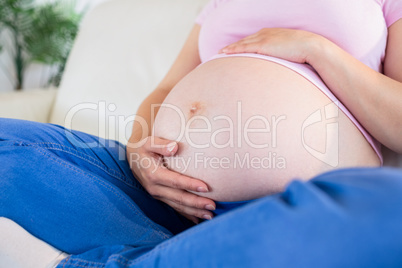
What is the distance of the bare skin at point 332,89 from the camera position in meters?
0.69

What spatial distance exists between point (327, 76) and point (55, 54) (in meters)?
2.51

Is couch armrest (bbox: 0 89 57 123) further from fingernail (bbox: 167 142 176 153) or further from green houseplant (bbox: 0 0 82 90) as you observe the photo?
green houseplant (bbox: 0 0 82 90)

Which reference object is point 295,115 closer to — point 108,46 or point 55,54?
point 108,46

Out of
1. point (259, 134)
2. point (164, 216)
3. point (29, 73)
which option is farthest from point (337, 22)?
point (29, 73)

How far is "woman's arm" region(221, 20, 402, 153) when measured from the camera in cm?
68

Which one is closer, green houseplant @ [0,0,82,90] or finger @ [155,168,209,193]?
finger @ [155,168,209,193]

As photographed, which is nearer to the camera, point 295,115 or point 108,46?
point 295,115

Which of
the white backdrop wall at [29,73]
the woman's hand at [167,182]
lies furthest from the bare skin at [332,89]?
the white backdrop wall at [29,73]

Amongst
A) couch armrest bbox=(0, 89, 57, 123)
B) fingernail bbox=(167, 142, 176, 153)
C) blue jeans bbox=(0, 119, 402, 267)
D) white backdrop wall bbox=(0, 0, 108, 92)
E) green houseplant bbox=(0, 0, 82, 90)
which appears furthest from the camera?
white backdrop wall bbox=(0, 0, 108, 92)

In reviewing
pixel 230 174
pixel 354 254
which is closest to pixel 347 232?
pixel 354 254

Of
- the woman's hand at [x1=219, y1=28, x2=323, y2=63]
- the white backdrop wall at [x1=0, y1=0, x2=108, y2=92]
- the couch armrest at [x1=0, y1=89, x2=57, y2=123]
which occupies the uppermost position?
the woman's hand at [x1=219, y1=28, x2=323, y2=63]

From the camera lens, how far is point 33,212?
610 millimetres

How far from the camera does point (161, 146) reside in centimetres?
73

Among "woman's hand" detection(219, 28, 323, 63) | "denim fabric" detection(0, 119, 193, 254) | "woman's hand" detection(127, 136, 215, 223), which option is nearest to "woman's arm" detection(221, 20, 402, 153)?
"woman's hand" detection(219, 28, 323, 63)
